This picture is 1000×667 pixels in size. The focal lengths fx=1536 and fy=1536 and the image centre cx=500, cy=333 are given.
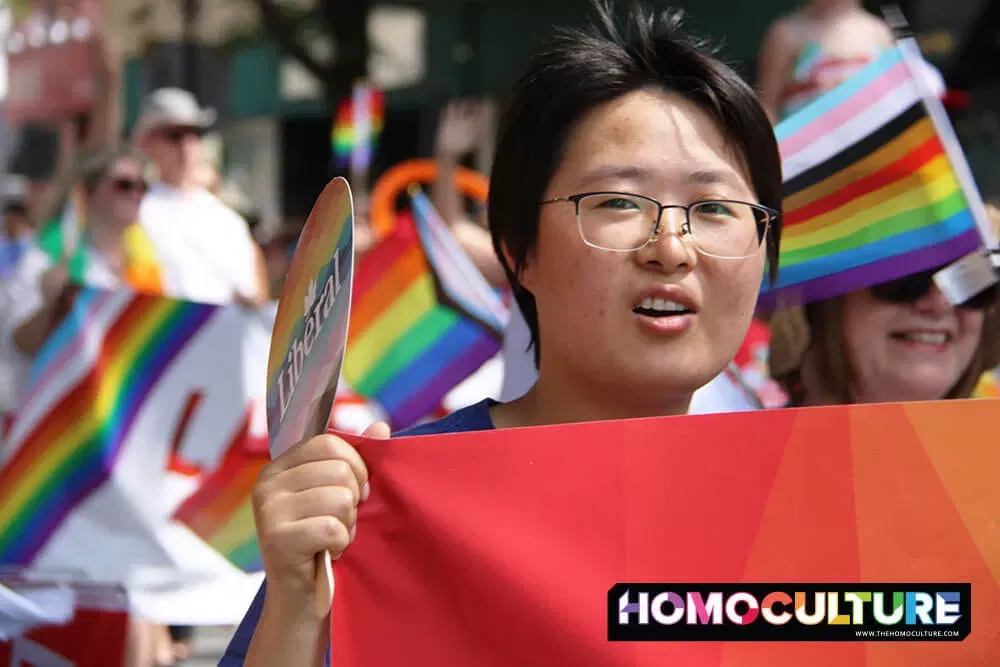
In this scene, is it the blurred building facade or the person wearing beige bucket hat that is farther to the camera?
the blurred building facade

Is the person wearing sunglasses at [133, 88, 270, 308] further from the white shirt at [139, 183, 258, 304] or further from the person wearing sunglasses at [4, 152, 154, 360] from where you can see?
the person wearing sunglasses at [4, 152, 154, 360]

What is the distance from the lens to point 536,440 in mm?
1791

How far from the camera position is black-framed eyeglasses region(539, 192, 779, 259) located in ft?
6.49

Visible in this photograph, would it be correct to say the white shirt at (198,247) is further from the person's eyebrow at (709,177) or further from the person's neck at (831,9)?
the person's eyebrow at (709,177)

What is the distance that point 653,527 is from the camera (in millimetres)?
1749

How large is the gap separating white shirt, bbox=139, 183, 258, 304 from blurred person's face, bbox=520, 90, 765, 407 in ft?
13.0

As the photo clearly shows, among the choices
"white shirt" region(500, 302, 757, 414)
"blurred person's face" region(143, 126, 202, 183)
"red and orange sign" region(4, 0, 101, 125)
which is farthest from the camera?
"red and orange sign" region(4, 0, 101, 125)

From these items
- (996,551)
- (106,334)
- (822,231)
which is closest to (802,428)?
(996,551)

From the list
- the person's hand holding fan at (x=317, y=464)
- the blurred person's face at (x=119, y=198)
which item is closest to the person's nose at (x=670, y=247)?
the person's hand holding fan at (x=317, y=464)

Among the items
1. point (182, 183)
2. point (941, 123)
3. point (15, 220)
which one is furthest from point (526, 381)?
point (15, 220)

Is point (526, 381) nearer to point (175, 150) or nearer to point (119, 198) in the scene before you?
point (119, 198)

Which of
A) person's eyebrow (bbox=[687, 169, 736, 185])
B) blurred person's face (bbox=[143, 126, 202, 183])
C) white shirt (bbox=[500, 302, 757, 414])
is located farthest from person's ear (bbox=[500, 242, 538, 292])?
blurred person's face (bbox=[143, 126, 202, 183])

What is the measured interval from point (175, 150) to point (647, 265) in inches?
197

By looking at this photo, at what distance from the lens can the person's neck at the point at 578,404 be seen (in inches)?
79.4
